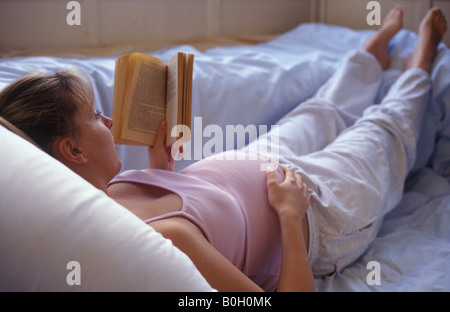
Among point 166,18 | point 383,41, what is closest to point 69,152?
point 383,41

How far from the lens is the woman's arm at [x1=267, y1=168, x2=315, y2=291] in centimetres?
60

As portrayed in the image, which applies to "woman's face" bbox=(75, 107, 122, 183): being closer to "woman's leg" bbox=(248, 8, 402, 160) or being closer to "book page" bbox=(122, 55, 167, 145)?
"book page" bbox=(122, 55, 167, 145)

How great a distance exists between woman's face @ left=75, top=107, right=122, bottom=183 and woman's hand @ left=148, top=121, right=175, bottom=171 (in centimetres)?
17

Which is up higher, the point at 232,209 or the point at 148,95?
the point at 148,95

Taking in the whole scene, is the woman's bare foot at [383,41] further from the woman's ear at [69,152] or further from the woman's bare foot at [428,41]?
the woman's ear at [69,152]

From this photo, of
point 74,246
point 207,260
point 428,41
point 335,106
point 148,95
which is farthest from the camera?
point 428,41

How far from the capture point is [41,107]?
2.07 ft

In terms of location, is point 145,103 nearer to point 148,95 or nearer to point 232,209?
point 148,95

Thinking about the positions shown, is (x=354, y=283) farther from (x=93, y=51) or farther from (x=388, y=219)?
(x=93, y=51)

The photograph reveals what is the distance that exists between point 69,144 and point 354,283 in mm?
612

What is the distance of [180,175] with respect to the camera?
2.75 ft

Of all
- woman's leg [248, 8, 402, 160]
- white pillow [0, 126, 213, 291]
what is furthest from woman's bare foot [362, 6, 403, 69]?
white pillow [0, 126, 213, 291]

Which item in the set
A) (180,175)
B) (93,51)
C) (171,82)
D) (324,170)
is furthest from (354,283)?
(93,51)

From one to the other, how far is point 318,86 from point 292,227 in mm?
914
